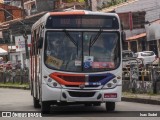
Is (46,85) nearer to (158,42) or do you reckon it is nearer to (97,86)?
(97,86)

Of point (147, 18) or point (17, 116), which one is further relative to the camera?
point (147, 18)

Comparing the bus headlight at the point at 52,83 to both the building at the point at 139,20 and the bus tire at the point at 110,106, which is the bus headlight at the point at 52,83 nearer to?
the bus tire at the point at 110,106

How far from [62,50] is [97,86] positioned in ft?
4.87

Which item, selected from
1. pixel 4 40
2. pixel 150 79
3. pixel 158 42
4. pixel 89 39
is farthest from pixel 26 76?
pixel 4 40

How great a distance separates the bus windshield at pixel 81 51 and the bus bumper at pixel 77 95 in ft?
2.04

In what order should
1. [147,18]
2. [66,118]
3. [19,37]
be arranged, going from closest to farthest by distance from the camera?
[66,118] → [147,18] → [19,37]

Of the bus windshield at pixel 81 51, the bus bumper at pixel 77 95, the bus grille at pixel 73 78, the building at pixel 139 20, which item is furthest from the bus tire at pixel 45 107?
the building at pixel 139 20

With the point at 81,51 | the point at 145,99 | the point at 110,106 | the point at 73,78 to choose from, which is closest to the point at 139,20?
the point at 145,99

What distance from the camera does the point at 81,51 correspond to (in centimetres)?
1648

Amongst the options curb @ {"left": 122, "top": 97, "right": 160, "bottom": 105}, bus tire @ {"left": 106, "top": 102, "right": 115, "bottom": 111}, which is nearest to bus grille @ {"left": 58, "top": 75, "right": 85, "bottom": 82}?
bus tire @ {"left": 106, "top": 102, "right": 115, "bottom": 111}

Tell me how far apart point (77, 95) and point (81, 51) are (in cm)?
132

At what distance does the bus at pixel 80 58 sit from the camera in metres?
16.2

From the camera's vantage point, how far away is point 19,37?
64.3m

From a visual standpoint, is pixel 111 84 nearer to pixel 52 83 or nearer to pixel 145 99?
pixel 52 83
